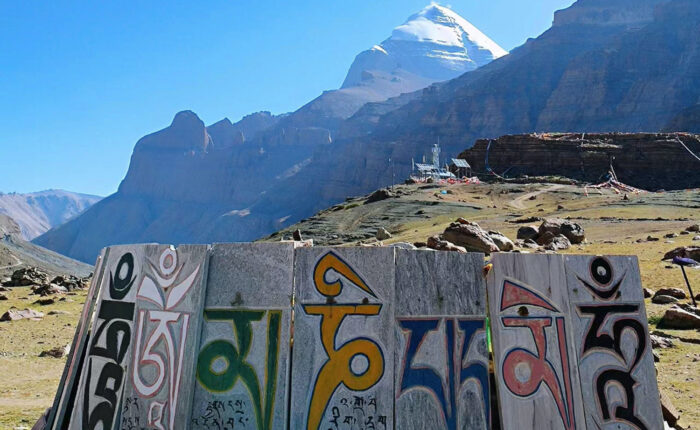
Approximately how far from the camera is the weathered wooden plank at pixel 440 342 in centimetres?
470

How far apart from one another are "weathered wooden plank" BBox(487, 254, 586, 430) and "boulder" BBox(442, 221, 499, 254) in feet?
47.6

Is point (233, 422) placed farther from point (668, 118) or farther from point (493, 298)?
point (668, 118)

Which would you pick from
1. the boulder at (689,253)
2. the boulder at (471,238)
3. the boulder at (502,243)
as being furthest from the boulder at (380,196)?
the boulder at (689,253)

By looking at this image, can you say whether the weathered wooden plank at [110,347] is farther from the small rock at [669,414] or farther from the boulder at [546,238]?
the boulder at [546,238]

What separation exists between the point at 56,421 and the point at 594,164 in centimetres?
7462

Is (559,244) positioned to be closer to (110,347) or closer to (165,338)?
(165,338)

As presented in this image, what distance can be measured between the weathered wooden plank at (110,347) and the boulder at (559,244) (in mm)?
18819

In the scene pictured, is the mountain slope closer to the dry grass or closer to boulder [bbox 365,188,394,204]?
the dry grass

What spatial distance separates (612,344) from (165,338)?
13.2ft

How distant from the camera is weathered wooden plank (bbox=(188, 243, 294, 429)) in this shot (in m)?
4.71

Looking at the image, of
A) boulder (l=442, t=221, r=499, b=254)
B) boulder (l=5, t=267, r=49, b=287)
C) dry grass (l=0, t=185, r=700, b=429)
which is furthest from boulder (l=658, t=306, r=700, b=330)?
boulder (l=5, t=267, r=49, b=287)

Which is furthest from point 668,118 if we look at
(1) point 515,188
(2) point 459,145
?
(1) point 515,188

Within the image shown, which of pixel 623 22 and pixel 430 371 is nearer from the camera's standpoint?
pixel 430 371

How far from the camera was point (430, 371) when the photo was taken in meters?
4.75
